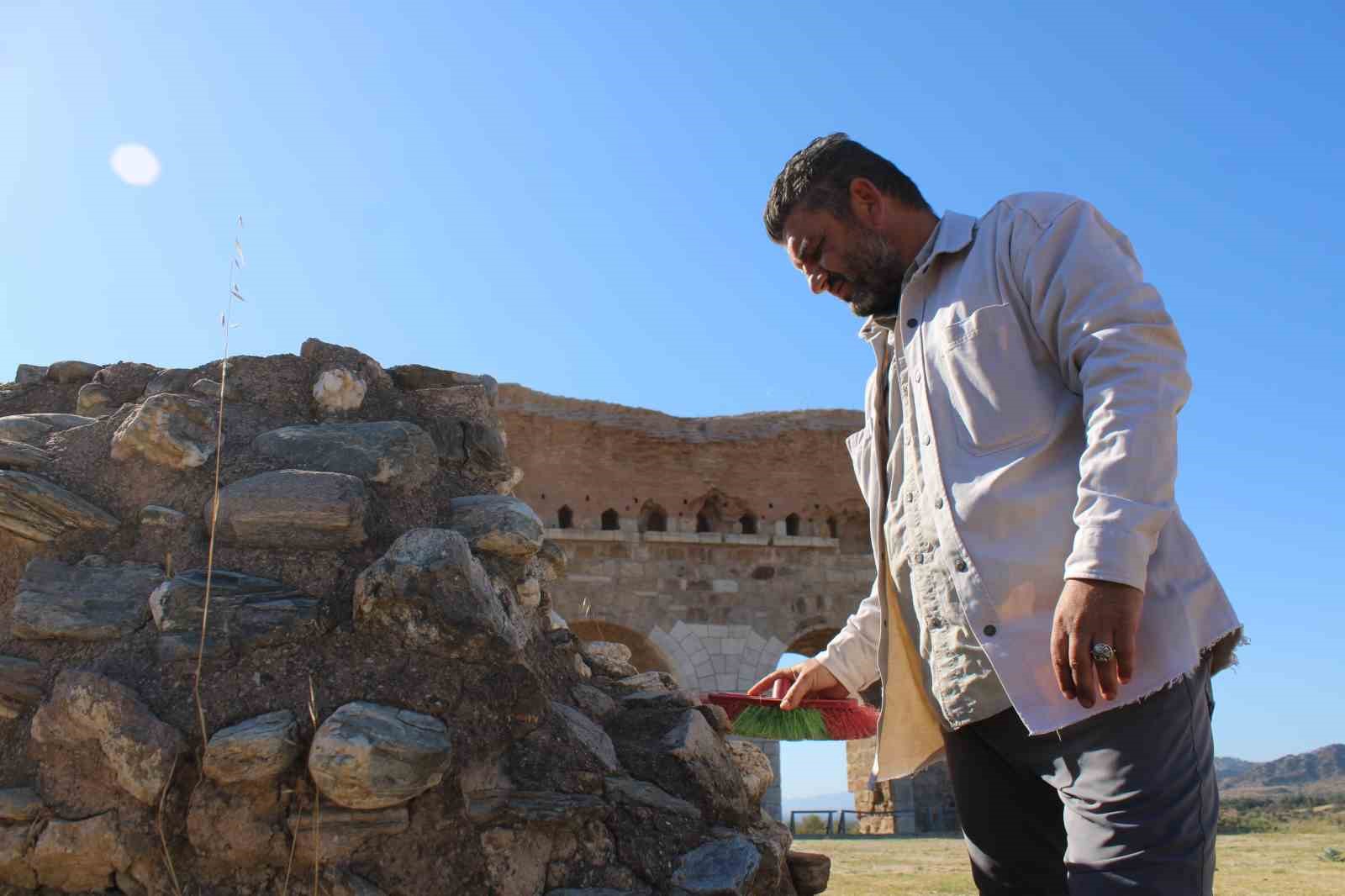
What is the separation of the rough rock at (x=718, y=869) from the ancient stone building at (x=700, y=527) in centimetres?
887

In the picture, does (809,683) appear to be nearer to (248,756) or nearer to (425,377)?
(248,756)

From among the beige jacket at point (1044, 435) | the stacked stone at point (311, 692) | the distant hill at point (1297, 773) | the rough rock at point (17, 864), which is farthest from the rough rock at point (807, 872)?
the distant hill at point (1297, 773)

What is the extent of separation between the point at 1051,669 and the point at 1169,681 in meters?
0.15

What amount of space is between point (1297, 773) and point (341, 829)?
36.8 metres

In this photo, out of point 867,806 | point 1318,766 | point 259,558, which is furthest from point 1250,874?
point 1318,766

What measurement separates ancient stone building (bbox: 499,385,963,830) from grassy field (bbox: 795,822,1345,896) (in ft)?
10.7

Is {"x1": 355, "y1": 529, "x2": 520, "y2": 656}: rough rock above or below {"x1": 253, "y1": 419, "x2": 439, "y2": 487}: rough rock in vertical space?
below

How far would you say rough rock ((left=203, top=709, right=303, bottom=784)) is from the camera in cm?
196

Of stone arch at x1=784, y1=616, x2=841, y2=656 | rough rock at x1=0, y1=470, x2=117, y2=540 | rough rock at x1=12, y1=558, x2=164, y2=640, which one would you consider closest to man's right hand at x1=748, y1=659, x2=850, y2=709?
rough rock at x1=12, y1=558, x2=164, y2=640

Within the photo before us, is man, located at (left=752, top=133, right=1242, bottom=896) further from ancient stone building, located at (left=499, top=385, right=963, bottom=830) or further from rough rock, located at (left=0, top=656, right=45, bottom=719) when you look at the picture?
ancient stone building, located at (left=499, top=385, right=963, bottom=830)

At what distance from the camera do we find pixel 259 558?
242 centimetres

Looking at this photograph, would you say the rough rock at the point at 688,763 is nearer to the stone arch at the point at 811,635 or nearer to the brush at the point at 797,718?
the brush at the point at 797,718

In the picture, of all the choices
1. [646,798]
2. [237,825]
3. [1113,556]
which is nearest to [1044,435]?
[1113,556]

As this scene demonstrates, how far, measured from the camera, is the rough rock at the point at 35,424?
267 cm
